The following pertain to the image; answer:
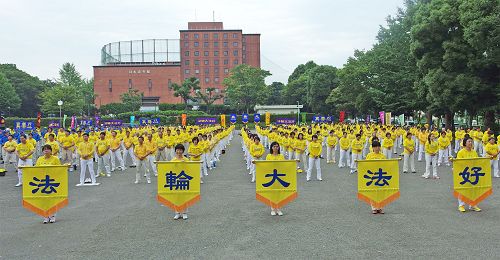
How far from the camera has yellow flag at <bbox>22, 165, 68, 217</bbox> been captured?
966cm

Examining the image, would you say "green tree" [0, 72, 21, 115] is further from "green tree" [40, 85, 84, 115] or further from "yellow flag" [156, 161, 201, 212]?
"yellow flag" [156, 161, 201, 212]

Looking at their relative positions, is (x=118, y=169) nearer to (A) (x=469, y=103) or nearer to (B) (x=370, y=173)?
(B) (x=370, y=173)

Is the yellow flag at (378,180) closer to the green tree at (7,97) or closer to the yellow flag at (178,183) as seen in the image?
the yellow flag at (178,183)

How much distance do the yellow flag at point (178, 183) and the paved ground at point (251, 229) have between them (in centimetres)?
42

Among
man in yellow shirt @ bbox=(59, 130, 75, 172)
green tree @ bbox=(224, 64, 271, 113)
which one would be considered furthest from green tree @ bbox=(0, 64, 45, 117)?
man in yellow shirt @ bbox=(59, 130, 75, 172)

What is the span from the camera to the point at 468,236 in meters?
8.12

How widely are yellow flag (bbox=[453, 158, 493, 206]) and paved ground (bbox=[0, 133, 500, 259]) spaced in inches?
15.9

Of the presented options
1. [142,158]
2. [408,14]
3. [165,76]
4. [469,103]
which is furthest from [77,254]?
[165,76]

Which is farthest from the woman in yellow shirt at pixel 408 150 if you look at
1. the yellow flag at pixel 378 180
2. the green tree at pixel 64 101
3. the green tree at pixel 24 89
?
the green tree at pixel 24 89

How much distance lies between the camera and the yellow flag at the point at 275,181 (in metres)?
10.1

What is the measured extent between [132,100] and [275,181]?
271 ft

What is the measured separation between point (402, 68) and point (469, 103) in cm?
1391

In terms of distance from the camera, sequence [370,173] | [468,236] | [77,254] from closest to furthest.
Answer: [77,254] → [468,236] → [370,173]

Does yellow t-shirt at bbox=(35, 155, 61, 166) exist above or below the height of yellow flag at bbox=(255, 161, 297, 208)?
above
